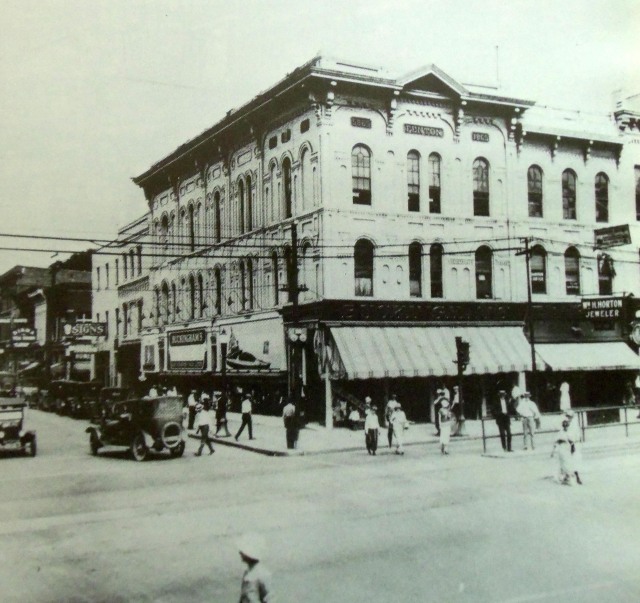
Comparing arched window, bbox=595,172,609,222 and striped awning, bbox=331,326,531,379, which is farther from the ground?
arched window, bbox=595,172,609,222

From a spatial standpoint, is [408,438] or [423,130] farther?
[423,130]

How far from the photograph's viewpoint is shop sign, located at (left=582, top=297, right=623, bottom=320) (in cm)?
3117

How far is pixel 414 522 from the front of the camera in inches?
484

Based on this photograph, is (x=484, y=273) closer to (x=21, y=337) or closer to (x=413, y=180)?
(x=413, y=180)

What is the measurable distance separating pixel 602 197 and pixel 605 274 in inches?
138

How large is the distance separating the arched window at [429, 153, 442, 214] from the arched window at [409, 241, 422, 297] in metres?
1.75

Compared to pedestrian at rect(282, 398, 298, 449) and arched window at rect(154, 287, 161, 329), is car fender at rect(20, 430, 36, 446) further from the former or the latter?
arched window at rect(154, 287, 161, 329)

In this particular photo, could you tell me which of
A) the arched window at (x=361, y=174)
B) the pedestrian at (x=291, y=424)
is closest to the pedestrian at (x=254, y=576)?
the pedestrian at (x=291, y=424)

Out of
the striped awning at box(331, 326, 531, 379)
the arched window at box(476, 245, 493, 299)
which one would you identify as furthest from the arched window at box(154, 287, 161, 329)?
the arched window at box(476, 245, 493, 299)

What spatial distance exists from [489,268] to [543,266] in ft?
9.10

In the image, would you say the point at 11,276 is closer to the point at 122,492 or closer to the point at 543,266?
the point at 122,492

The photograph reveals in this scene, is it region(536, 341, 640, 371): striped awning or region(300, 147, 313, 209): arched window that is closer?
region(300, 147, 313, 209): arched window

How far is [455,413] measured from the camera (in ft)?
92.6

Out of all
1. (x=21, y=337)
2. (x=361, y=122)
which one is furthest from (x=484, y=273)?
(x=21, y=337)
